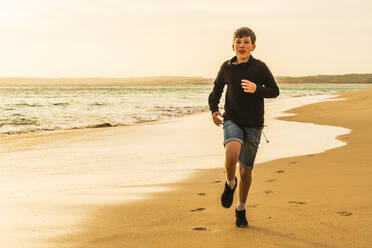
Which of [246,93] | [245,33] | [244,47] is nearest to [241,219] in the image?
[246,93]

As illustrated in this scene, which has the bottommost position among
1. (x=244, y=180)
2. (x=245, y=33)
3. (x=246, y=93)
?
(x=244, y=180)

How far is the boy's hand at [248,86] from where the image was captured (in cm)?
389

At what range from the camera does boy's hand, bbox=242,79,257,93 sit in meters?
3.89

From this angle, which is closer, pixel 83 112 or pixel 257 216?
pixel 257 216

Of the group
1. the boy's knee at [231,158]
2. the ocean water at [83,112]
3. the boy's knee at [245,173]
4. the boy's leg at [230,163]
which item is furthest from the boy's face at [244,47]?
the ocean water at [83,112]

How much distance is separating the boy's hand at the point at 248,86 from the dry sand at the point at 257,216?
125 cm

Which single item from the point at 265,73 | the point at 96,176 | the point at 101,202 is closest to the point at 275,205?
the point at 265,73


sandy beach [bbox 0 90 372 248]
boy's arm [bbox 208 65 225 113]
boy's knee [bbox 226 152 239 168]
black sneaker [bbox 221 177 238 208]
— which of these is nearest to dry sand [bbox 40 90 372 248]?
sandy beach [bbox 0 90 372 248]

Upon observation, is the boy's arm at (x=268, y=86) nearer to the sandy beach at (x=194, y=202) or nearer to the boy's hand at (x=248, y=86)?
the boy's hand at (x=248, y=86)

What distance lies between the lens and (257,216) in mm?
4332

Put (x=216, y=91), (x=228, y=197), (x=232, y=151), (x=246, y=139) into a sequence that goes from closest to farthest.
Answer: (x=232, y=151) < (x=246, y=139) < (x=228, y=197) < (x=216, y=91)

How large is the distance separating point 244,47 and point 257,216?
1.67 metres

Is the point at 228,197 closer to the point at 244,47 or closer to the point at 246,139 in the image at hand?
the point at 246,139

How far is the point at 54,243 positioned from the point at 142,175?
321 cm
